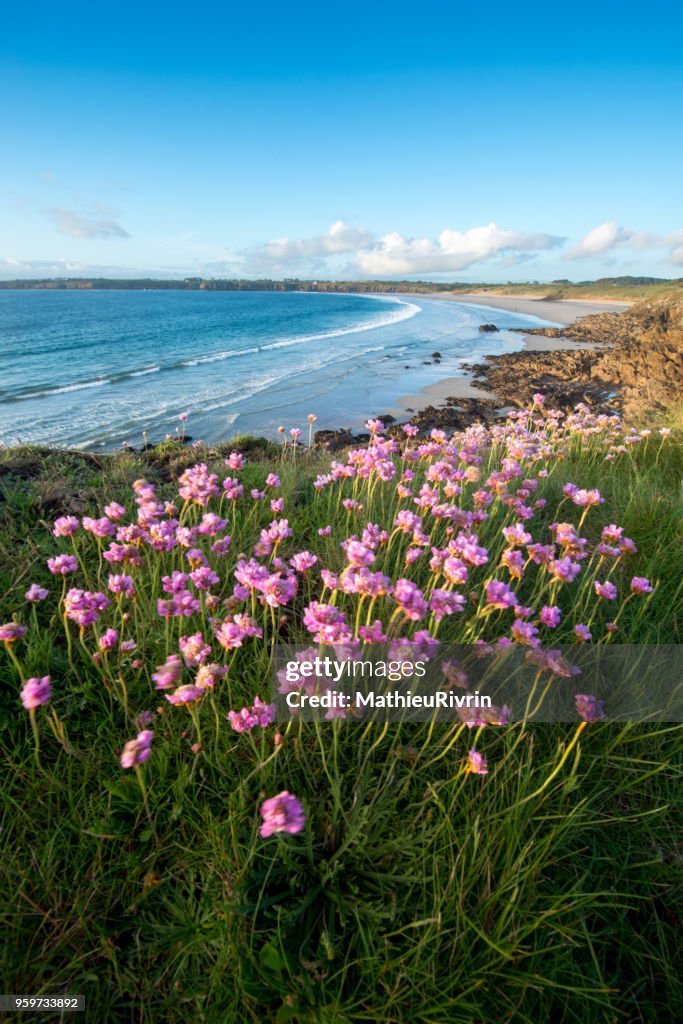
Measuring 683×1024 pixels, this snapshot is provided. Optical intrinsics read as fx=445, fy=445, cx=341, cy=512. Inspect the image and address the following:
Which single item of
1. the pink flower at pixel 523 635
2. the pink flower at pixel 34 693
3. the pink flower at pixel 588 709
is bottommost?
the pink flower at pixel 588 709

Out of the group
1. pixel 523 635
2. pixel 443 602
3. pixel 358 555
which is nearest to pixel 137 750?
pixel 358 555

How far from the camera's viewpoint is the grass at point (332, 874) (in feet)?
4.71

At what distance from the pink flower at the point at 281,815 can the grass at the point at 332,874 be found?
28 centimetres

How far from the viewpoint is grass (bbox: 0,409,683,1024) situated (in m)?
1.44

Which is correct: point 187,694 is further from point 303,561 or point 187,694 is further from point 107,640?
point 303,561

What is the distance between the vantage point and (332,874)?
5.01 feet

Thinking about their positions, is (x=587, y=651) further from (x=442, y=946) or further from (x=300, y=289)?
(x=300, y=289)

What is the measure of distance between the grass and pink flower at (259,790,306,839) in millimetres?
279

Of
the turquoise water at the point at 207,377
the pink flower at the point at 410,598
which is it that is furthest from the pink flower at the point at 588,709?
the turquoise water at the point at 207,377

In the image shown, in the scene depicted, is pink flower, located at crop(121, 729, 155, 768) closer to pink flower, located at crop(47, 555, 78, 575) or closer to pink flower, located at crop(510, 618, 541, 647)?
pink flower, located at crop(47, 555, 78, 575)

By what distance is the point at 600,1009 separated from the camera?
148 cm

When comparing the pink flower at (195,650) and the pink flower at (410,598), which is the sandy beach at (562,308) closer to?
the pink flower at (410,598)

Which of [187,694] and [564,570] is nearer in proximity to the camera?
[187,694]

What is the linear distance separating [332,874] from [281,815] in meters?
0.47
